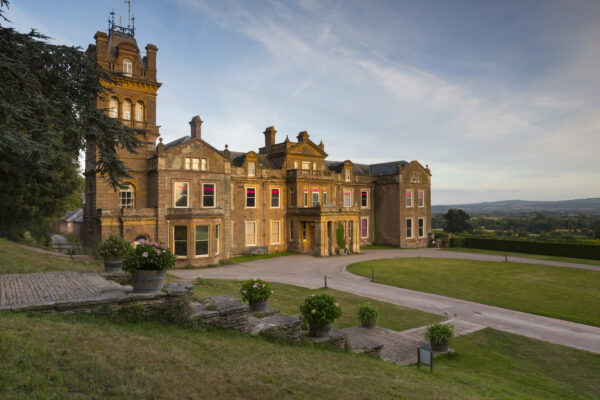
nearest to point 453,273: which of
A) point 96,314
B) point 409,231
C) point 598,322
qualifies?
point 598,322

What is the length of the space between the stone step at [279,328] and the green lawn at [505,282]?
13192 millimetres

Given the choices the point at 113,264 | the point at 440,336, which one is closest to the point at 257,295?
the point at 440,336

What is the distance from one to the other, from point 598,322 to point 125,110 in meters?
31.4

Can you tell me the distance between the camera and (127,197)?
2819cm

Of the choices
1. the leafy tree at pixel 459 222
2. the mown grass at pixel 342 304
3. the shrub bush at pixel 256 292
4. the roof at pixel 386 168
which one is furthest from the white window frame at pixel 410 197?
the shrub bush at pixel 256 292

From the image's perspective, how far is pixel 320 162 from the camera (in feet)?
134

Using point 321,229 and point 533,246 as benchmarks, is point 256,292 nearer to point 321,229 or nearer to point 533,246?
point 321,229

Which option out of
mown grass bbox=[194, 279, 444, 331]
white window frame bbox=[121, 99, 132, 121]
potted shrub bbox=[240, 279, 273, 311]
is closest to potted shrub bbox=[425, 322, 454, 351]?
mown grass bbox=[194, 279, 444, 331]

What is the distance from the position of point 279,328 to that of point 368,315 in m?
4.86

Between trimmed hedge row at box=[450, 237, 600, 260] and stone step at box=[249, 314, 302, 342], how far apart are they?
124 feet

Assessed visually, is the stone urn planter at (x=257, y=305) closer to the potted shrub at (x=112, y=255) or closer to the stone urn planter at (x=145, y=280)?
the stone urn planter at (x=145, y=280)

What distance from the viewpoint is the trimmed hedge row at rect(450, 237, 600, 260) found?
1398 inches

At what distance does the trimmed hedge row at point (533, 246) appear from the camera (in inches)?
1398

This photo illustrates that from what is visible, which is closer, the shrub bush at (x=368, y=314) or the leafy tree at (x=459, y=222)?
the shrub bush at (x=368, y=314)
